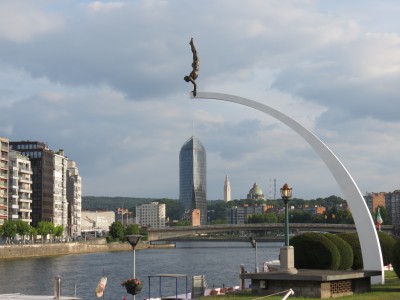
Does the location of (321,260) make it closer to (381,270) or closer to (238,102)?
(381,270)

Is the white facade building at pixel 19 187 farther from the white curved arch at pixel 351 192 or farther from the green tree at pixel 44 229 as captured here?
the white curved arch at pixel 351 192

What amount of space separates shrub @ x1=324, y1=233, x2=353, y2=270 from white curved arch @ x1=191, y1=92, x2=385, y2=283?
638 cm

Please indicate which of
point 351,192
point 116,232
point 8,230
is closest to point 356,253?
point 351,192

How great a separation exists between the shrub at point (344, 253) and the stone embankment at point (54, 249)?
8379 cm

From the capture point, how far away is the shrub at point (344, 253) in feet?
143

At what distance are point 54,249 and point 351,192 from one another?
10878 cm

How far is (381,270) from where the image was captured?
36.5m

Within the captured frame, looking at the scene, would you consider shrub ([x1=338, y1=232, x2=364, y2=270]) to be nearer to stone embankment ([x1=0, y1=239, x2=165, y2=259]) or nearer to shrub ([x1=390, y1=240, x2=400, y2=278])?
shrub ([x1=390, y1=240, x2=400, y2=278])

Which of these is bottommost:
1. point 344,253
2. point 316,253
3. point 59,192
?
point 344,253

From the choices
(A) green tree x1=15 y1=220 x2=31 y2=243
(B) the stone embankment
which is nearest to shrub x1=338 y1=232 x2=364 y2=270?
(B) the stone embankment

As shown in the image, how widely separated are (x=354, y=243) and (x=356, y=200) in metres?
11.6

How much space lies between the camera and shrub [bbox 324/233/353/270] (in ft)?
143

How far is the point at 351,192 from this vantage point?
37594 millimetres

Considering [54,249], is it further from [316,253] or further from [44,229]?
[316,253]
